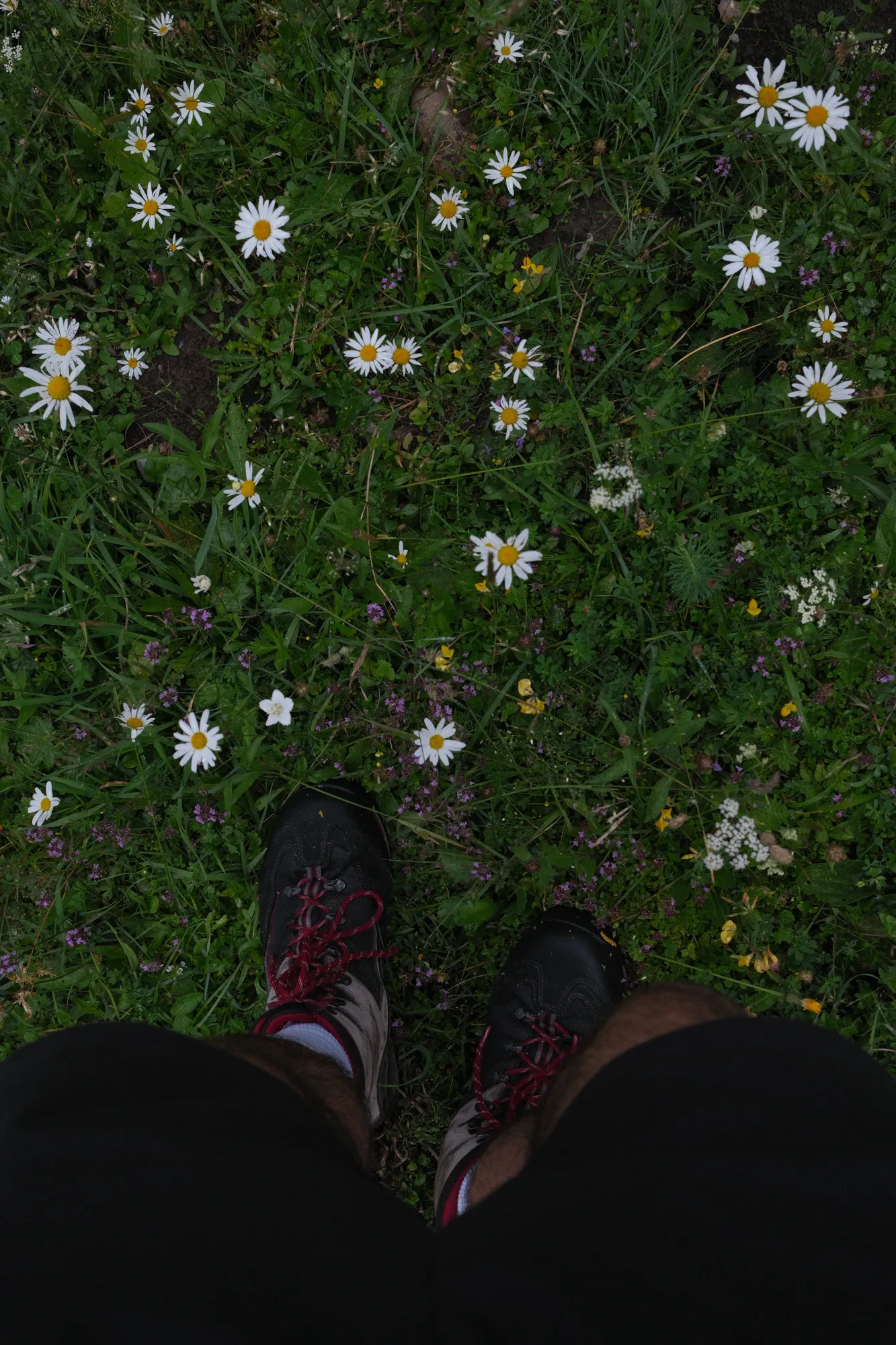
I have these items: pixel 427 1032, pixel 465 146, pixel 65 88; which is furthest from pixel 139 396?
pixel 427 1032

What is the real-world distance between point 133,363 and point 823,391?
85.3 inches

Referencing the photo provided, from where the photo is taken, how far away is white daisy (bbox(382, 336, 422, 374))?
8.27 ft

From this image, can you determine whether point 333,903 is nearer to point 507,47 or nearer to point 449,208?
point 449,208

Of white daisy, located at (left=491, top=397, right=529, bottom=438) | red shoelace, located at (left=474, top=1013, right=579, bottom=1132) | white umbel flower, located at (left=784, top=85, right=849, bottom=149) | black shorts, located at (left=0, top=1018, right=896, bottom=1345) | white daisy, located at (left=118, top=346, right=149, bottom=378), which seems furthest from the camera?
white daisy, located at (left=118, top=346, right=149, bottom=378)

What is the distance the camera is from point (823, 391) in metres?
2.27

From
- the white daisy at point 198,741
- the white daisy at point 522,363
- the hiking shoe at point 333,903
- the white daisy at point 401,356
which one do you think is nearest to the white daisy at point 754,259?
the white daisy at point 522,363

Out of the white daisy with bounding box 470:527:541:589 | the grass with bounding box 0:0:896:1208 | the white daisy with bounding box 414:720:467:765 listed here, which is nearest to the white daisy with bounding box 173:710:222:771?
the grass with bounding box 0:0:896:1208

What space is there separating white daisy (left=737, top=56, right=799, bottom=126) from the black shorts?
2.32 metres

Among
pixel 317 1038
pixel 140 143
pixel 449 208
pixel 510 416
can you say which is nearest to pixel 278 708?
pixel 317 1038

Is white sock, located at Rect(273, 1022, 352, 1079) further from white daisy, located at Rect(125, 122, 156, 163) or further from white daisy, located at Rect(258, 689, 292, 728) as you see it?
white daisy, located at Rect(125, 122, 156, 163)

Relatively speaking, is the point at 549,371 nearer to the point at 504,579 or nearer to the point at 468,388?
the point at 468,388

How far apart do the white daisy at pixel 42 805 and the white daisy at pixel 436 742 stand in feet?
3.98

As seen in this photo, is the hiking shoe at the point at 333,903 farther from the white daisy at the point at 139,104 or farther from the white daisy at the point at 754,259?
the white daisy at the point at 139,104

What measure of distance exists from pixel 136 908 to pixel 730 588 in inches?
85.5
